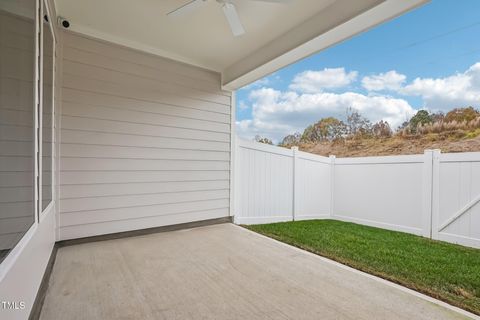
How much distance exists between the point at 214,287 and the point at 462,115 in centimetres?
669

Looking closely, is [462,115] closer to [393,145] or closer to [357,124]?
[393,145]

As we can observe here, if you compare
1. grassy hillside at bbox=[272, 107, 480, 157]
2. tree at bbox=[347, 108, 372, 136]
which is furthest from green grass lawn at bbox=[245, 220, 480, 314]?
tree at bbox=[347, 108, 372, 136]

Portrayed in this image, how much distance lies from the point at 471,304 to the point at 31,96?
360 centimetres

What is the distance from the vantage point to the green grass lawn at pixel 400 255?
211 cm

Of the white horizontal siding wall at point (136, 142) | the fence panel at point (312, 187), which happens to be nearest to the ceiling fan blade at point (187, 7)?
the white horizontal siding wall at point (136, 142)

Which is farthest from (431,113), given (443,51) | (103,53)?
(103,53)

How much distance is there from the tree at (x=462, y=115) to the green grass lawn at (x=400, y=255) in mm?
3462

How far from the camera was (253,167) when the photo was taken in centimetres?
454

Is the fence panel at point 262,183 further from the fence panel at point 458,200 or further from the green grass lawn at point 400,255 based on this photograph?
the fence panel at point 458,200

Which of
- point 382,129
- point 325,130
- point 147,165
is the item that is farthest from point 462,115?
point 147,165

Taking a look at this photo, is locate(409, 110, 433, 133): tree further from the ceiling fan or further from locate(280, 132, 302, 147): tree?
the ceiling fan

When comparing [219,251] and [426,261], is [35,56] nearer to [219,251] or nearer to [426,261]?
[219,251]

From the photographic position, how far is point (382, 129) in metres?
6.87

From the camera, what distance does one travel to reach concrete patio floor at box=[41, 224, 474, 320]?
5.61 ft
